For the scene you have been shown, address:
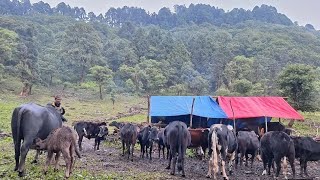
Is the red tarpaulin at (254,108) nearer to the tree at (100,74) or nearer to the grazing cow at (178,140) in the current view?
the grazing cow at (178,140)

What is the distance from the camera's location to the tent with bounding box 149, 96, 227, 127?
2188 centimetres

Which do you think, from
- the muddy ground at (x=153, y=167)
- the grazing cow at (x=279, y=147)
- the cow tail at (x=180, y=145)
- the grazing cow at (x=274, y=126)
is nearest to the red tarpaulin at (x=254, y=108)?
the grazing cow at (x=274, y=126)

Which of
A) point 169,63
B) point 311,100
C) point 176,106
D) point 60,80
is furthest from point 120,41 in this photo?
point 176,106

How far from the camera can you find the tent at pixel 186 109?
71.8 ft

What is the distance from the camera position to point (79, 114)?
132 feet

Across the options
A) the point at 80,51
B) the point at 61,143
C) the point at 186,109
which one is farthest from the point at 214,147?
the point at 80,51

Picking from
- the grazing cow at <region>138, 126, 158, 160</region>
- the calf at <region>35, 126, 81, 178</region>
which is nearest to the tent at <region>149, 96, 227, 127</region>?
the grazing cow at <region>138, 126, 158, 160</region>

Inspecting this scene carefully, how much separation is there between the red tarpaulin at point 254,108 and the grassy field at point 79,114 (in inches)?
309

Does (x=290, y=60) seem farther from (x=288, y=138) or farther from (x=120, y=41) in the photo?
(x=288, y=138)

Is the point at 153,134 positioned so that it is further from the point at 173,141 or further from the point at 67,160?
the point at 67,160

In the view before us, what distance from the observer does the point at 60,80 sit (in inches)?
2466

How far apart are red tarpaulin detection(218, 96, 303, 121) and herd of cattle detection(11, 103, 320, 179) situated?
507 centimetres

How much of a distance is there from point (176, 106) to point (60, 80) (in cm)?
4381

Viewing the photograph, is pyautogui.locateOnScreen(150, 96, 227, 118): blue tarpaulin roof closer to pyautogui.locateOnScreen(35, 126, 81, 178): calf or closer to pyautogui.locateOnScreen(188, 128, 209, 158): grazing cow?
pyautogui.locateOnScreen(188, 128, 209, 158): grazing cow
